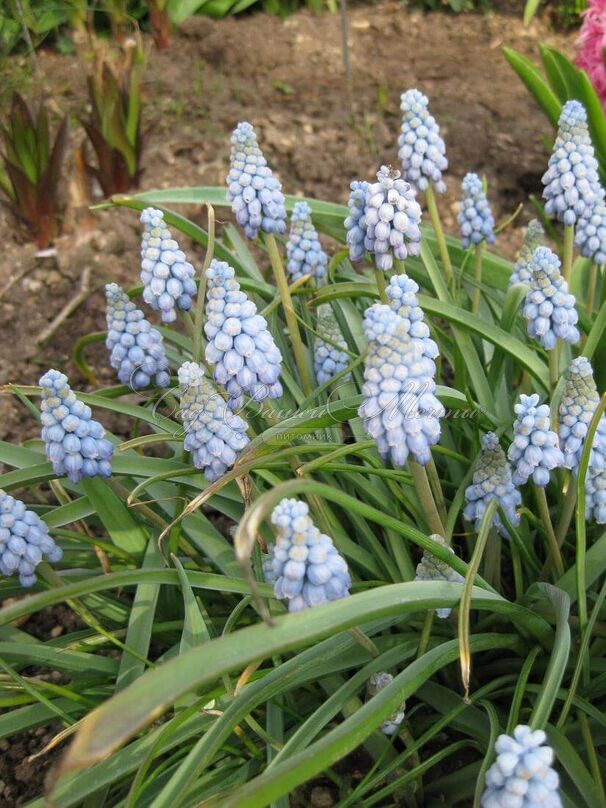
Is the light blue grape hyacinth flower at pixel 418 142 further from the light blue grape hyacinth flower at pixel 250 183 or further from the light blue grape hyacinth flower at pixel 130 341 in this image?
the light blue grape hyacinth flower at pixel 130 341

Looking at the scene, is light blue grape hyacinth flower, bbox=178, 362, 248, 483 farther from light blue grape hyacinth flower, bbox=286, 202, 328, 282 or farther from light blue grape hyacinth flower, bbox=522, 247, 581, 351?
light blue grape hyacinth flower, bbox=286, 202, 328, 282

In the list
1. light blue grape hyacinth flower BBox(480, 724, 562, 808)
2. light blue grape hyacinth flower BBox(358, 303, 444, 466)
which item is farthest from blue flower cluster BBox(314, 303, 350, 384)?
light blue grape hyacinth flower BBox(480, 724, 562, 808)

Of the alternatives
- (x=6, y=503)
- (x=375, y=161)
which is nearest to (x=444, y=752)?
(x=6, y=503)

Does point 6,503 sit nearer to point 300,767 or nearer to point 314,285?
point 300,767

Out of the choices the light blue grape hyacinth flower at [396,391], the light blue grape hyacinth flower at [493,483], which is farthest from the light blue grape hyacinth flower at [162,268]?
the light blue grape hyacinth flower at [493,483]

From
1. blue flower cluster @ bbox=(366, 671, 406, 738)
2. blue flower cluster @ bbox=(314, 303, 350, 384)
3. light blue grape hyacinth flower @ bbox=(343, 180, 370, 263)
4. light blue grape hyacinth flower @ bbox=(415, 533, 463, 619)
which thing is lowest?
blue flower cluster @ bbox=(366, 671, 406, 738)

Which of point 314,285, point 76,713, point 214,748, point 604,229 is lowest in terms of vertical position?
point 76,713
